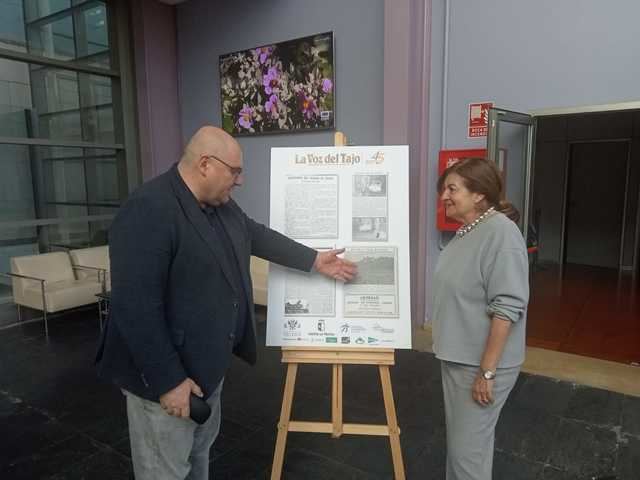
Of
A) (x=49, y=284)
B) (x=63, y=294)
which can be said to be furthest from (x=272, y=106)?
(x=49, y=284)

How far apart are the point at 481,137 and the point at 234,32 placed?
3.08m

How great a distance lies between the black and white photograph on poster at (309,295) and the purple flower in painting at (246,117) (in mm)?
3558

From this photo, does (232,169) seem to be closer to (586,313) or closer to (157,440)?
(157,440)

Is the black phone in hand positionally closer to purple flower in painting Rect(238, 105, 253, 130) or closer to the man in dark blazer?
the man in dark blazer

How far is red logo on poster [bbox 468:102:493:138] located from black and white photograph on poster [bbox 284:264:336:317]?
247 centimetres

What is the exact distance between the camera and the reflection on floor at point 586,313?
3.93 m

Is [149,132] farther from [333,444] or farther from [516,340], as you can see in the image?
[516,340]

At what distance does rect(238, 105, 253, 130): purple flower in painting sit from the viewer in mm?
5230

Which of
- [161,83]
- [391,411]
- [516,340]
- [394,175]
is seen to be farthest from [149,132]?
[516,340]

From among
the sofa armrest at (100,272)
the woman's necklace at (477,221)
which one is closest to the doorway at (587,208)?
the woman's necklace at (477,221)

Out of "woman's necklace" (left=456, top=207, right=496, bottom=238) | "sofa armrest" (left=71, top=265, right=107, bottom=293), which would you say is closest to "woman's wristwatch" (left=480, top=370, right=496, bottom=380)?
"woman's necklace" (left=456, top=207, right=496, bottom=238)

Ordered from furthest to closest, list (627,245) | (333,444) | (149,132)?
(627,245)
(149,132)
(333,444)

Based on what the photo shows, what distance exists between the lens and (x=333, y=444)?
8.31 ft

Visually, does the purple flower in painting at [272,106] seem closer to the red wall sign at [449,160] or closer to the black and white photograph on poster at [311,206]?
the red wall sign at [449,160]
